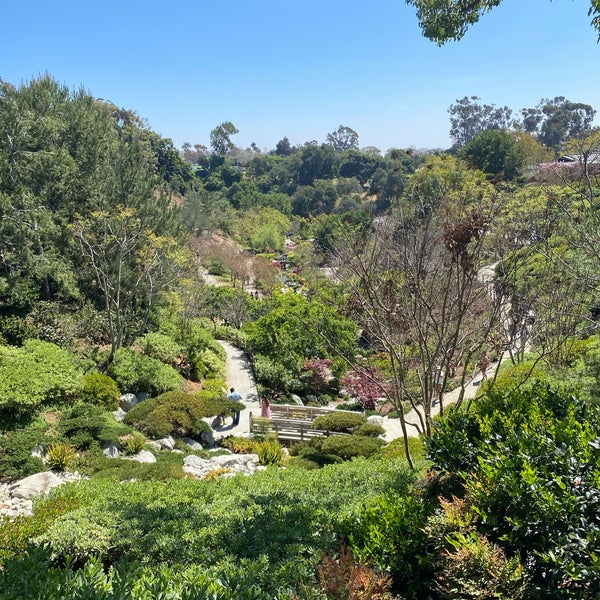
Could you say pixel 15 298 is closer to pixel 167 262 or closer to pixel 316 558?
pixel 167 262

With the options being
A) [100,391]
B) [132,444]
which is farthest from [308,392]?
[132,444]

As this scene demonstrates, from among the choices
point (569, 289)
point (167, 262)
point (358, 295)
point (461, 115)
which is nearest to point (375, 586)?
point (358, 295)

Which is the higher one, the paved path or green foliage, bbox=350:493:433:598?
green foliage, bbox=350:493:433:598

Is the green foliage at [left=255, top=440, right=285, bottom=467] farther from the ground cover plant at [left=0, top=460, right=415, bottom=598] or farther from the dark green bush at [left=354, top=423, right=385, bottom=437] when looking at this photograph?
the ground cover plant at [left=0, top=460, right=415, bottom=598]

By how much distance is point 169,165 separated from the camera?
61031 millimetres

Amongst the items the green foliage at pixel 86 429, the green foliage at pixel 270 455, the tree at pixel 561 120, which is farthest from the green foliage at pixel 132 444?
the tree at pixel 561 120

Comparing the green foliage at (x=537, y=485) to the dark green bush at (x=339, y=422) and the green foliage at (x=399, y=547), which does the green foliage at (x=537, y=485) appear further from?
the dark green bush at (x=339, y=422)

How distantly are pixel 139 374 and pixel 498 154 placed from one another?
3841 cm

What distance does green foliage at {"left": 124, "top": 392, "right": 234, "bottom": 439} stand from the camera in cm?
1145

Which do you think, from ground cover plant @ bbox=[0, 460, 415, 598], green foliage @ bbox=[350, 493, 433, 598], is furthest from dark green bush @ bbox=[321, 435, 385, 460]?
green foliage @ bbox=[350, 493, 433, 598]

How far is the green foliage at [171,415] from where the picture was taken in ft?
37.6

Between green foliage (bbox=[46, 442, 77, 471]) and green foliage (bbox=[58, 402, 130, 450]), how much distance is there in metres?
0.55

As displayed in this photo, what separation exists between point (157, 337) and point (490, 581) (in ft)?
51.9

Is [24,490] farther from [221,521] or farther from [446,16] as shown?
[446,16]
